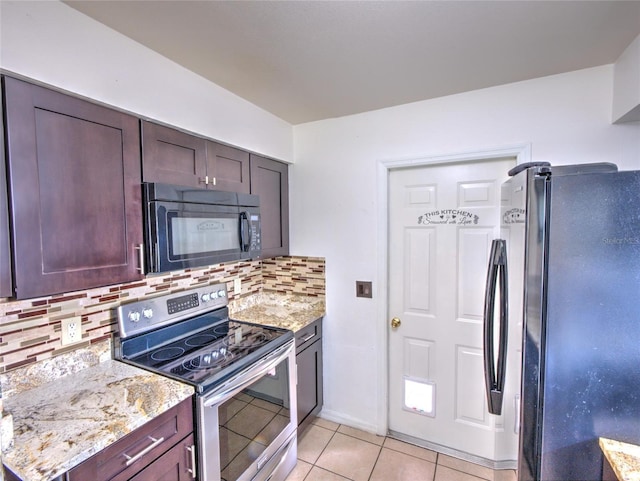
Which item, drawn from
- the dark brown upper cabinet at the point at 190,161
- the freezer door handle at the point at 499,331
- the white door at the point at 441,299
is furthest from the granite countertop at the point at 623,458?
the dark brown upper cabinet at the point at 190,161

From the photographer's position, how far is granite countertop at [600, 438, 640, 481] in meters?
0.83

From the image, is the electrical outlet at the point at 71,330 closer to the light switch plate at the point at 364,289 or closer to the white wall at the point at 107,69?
the white wall at the point at 107,69

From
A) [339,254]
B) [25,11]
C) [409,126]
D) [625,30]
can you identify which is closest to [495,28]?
[625,30]

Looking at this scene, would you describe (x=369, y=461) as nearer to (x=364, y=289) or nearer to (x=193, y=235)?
(x=364, y=289)

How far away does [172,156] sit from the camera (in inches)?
59.5

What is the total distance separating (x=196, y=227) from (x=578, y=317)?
1.58 metres

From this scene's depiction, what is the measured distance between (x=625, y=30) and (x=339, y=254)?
1.81 m

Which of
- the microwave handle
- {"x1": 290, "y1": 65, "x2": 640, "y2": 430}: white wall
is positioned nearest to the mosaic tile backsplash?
the microwave handle

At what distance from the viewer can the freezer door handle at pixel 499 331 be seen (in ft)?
4.05

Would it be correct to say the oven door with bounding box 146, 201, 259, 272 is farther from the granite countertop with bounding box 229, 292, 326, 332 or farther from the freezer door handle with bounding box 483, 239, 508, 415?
the freezer door handle with bounding box 483, 239, 508, 415

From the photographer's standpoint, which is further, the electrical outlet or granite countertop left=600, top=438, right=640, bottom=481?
the electrical outlet

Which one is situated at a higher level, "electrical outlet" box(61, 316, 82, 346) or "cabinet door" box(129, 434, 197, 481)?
"electrical outlet" box(61, 316, 82, 346)

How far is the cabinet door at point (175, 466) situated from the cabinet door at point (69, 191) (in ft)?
2.36

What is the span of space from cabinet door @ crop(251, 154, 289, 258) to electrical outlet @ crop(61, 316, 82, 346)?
1.08 m
